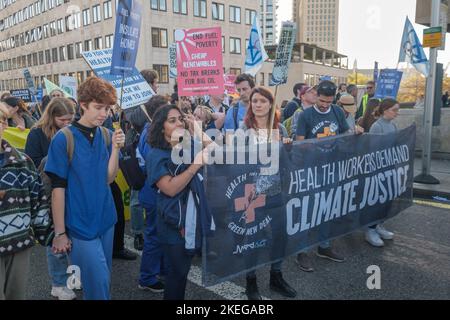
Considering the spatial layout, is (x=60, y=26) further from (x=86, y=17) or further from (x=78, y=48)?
(x=86, y=17)

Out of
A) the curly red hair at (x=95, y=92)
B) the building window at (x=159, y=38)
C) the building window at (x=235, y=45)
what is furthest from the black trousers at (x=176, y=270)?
the building window at (x=235, y=45)

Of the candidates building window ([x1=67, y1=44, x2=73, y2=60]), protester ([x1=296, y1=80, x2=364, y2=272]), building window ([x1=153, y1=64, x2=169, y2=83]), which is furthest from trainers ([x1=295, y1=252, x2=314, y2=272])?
building window ([x1=67, y1=44, x2=73, y2=60])

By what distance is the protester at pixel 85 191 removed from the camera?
258 cm

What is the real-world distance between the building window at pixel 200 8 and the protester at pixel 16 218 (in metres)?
43.4

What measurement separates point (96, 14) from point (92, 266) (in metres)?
45.5

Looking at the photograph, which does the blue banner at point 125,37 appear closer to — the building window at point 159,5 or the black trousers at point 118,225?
the black trousers at point 118,225

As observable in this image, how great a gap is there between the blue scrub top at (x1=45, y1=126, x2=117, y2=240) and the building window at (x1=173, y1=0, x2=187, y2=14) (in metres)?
41.1

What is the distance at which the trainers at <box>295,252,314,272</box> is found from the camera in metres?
4.09

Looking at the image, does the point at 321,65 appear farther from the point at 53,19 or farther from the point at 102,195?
the point at 102,195

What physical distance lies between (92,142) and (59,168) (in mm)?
294

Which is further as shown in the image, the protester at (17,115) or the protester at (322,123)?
the protester at (17,115)

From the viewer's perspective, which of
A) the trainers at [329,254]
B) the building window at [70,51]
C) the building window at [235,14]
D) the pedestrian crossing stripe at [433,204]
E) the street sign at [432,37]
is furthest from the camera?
the building window at [70,51]
